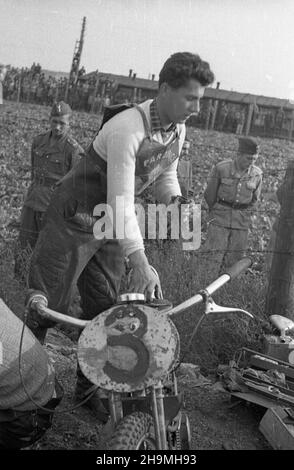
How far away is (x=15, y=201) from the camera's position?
23.7 ft

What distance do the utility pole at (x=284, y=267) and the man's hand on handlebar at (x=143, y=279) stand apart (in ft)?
5.57

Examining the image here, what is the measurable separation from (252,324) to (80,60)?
2.11 m

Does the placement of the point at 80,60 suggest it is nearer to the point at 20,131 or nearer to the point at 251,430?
the point at 251,430

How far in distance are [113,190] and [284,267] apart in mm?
1708

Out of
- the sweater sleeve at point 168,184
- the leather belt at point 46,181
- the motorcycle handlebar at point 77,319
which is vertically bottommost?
the leather belt at point 46,181

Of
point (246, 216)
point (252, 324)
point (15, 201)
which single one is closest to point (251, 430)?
point (252, 324)

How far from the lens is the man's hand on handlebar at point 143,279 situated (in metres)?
2.48

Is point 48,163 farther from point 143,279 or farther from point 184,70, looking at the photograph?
point 143,279

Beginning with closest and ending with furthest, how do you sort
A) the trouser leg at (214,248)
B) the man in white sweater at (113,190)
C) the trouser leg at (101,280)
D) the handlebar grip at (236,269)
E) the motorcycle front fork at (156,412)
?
1. the motorcycle front fork at (156,412)
2. the handlebar grip at (236,269)
3. the man in white sweater at (113,190)
4. the trouser leg at (101,280)
5. the trouser leg at (214,248)

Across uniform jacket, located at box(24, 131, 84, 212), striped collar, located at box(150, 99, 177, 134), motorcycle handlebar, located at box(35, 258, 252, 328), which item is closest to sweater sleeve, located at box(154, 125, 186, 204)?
striped collar, located at box(150, 99, 177, 134)

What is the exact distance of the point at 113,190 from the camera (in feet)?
9.07

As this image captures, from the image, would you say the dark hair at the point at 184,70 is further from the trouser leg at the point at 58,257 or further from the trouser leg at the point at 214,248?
the trouser leg at the point at 214,248

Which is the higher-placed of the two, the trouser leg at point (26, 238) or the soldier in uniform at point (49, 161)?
the soldier in uniform at point (49, 161)

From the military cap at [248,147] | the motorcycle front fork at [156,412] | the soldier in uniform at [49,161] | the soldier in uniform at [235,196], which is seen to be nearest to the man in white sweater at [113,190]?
the motorcycle front fork at [156,412]
